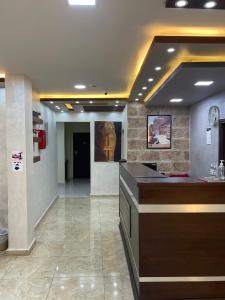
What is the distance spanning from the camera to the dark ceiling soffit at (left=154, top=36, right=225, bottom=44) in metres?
2.44

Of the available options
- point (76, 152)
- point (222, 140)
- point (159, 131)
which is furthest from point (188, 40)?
point (76, 152)

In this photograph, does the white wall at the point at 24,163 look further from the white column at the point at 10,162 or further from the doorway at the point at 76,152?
the doorway at the point at 76,152

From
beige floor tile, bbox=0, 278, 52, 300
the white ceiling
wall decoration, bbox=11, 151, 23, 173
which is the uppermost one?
the white ceiling

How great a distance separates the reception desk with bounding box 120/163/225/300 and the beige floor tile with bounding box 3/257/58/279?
139 cm

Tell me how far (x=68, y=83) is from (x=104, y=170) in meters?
3.92

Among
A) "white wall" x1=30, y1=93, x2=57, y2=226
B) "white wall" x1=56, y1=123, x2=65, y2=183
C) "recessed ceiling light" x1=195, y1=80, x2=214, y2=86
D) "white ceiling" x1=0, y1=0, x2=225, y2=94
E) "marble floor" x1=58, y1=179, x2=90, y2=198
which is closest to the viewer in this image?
"white ceiling" x1=0, y1=0, x2=225, y2=94

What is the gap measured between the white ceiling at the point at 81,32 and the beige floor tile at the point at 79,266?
262cm

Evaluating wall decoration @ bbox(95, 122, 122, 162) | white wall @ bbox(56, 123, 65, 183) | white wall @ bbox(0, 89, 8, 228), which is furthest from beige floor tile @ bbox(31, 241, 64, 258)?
white wall @ bbox(56, 123, 65, 183)

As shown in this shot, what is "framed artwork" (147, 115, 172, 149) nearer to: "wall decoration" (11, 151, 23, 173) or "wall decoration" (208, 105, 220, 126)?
"wall decoration" (208, 105, 220, 126)

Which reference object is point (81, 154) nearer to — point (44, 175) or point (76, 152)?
point (76, 152)

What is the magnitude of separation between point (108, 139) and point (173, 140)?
7.72 feet

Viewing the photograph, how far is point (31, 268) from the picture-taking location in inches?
137

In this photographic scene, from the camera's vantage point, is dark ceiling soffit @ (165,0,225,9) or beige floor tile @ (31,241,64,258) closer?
dark ceiling soffit @ (165,0,225,9)

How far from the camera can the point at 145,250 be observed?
8.43 feet
